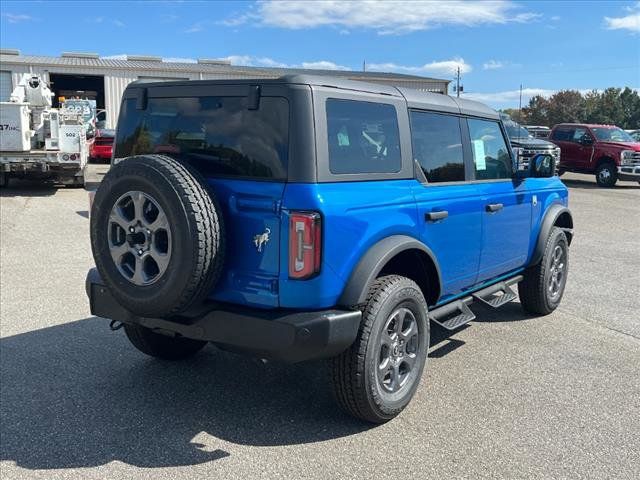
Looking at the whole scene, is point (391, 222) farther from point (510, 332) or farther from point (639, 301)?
point (639, 301)

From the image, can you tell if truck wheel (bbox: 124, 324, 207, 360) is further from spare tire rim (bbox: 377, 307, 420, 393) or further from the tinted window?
spare tire rim (bbox: 377, 307, 420, 393)

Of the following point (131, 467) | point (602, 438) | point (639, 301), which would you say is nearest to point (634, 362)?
point (602, 438)

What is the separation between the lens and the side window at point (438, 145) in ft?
13.4

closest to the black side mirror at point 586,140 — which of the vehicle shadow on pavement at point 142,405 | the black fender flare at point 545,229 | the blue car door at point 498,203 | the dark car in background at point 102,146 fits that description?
the black fender flare at point 545,229

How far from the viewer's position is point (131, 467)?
10.3ft

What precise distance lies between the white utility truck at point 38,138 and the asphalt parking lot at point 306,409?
962 cm

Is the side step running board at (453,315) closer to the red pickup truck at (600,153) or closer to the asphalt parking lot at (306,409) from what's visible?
the asphalt parking lot at (306,409)

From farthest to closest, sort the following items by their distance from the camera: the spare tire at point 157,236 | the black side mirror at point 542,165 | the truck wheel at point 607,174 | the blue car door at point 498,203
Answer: the truck wheel at point 607,174
the black side mirror at point 542,165
the blue car door at point 498,203
the spare tire at point 157,236

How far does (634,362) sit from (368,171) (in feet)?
9.29

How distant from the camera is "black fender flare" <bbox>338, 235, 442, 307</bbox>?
3307mm

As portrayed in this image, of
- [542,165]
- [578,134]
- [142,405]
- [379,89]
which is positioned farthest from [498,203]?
[578,134]

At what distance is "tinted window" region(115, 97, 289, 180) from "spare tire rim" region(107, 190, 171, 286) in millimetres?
444

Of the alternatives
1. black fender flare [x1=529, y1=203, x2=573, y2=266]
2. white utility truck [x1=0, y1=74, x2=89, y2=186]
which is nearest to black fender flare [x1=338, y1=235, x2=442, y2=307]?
black fender flare [x1=529, y1=203, x2=573, y2=266]

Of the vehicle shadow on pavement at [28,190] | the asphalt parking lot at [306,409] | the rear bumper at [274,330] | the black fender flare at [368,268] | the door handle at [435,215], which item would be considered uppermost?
the vehicle shadow on pavement at [28,190]
